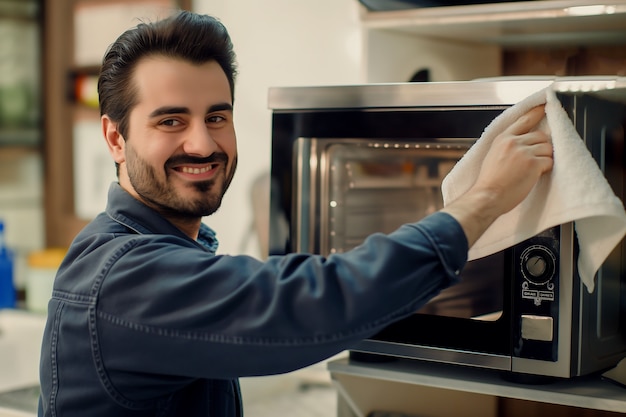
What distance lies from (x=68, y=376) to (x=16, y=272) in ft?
5.17

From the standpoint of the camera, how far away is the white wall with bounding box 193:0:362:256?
1.72m

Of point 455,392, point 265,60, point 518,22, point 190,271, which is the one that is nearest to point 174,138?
point 190,271

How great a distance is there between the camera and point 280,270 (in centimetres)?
87

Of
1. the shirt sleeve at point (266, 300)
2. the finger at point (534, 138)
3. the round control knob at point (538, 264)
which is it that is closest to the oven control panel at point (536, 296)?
the round control knob at point (538, 264)

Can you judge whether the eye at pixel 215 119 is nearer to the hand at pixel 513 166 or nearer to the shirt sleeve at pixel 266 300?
the shirt sleeve at pixel 266 300

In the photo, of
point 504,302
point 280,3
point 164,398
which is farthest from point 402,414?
point 280,3

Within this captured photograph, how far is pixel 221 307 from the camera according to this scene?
853mm

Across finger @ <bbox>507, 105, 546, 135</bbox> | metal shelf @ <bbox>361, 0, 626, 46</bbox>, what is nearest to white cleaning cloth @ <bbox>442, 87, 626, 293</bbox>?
finger @ <bbox>507, 105, 546, 135</bbox>

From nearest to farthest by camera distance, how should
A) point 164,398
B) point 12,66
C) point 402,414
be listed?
point 164,398, point 402,414, point 12,66

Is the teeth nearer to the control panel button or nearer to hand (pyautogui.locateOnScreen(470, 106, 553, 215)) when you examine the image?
hand (pyautogui.locateOnScreen(470, 106, 553, 215))

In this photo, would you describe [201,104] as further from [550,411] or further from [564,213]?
[550,411]

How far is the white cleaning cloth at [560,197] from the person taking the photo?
942mm

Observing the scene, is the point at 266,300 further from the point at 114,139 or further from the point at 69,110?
the point at 69,110

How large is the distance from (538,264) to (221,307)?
44cm
